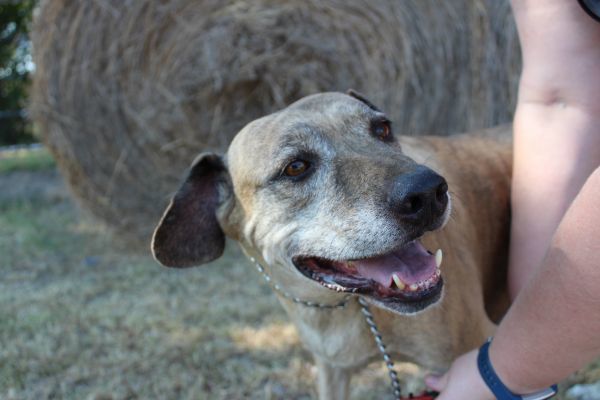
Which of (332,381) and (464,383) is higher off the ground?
(464,383)

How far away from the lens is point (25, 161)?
8.77m

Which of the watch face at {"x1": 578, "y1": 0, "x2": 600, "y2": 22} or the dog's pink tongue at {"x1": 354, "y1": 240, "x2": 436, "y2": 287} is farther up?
the watch face at {"x1": 578, "y1": 0, "x2": 600, "y2": 22}

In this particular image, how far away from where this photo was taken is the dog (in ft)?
5.60

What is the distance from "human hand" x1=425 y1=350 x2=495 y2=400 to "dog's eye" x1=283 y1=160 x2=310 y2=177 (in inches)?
30.8

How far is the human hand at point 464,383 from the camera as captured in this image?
1.70 metres

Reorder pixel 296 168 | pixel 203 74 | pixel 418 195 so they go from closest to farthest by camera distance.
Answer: pixel 418 195, pixel 296 168, pixel 203 74

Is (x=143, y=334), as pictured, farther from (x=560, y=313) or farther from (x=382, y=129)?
(x=560, y=313)

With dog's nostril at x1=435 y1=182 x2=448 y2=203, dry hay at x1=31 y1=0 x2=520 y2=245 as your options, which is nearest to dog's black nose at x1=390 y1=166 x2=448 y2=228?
dog's nostril at x1=435 y1=182 x2=448 y2=203

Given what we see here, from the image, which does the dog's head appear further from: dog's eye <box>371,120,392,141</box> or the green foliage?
the green foliage

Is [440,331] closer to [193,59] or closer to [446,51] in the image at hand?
[446,51]

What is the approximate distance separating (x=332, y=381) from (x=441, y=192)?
3.47 ft

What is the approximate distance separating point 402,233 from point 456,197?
71 centimetres

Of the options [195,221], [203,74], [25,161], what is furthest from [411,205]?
[25,161]

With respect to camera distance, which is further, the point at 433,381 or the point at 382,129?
the point at 382,129
